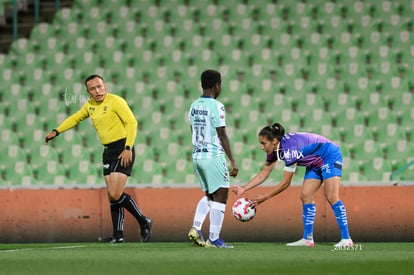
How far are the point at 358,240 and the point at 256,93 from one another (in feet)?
15.0

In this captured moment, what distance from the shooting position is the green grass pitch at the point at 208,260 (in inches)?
280

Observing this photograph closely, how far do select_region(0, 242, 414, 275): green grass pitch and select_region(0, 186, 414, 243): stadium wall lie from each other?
1133 mm

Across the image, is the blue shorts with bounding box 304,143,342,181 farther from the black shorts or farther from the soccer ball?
the black shorts

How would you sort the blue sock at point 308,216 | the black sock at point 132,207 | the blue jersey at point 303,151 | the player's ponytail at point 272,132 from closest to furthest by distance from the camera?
the player's ponytail at point 272,132 → the blue jersey at point 303,151 → the blue sock at point 308,216 → the black sock at point 132,207

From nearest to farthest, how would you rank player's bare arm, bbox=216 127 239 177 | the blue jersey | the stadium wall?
player's bare arm, bbox=216 127 239 177 → the blue jersey → the stadium wall

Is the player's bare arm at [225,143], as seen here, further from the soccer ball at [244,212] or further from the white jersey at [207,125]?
the soccer ball at [244,212]

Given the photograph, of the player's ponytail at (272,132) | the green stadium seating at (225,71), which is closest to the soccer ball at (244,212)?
the player's ponytail at (272,132)

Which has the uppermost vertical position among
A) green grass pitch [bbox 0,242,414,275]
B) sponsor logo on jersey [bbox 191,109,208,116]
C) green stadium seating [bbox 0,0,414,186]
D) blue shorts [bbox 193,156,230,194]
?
green stadium seating [bbox 0,0,414,186]

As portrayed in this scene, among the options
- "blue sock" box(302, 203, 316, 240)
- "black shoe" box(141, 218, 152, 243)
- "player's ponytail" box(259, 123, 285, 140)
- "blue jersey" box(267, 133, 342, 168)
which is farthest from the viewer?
"black shoe" box(141, 218, 152, 243)

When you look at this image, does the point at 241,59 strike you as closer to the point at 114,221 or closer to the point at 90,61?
the point at 90,61

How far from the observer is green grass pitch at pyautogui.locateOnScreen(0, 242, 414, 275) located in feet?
23.4

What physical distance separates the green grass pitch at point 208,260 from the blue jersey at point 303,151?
89 cm

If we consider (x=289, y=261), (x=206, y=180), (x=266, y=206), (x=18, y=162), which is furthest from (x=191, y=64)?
(x=289, y=261)

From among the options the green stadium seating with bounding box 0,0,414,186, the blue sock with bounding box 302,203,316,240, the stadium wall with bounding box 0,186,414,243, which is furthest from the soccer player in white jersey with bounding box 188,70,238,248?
the green stadium seating with bounding box 0,0,414,186
